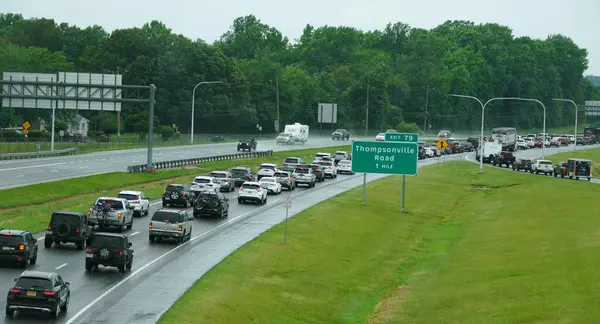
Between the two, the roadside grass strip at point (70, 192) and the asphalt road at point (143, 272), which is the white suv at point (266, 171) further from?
the asphalt road at point (143, 272)

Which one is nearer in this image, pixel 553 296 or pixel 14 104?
pixel 553 296

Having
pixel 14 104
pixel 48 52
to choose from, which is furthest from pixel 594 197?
pixel 48 52

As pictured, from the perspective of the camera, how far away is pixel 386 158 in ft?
250

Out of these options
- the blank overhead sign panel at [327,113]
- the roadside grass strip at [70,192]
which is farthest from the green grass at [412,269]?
the blank overhead sign panel at [327,113]

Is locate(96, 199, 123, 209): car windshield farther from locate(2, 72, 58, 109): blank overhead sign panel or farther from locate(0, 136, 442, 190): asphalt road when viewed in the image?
locate(2, 72, 58, 109): blank overhead sign panel

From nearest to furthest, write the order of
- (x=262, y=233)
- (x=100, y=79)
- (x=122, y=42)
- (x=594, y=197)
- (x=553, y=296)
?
(x=553, y=296) < (x=262, y=233) < (x=594, y=197) < (x=100, y=79) < (x=122, y=42)

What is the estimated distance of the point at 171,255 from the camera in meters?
45.1

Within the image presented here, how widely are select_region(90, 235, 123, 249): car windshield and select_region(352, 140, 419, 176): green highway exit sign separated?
39327mm

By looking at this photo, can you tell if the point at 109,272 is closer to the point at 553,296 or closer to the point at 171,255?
the point at 171,255

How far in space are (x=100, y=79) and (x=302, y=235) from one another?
38153 millimetres

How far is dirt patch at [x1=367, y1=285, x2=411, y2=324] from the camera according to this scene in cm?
3791

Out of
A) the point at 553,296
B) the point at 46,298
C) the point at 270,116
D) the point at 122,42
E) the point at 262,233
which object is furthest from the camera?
the point at 270,116

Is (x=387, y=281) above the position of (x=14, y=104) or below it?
below

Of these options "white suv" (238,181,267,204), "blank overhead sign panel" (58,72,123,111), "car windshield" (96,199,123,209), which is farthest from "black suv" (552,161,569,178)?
"car windshield" (96,199,123,209)
